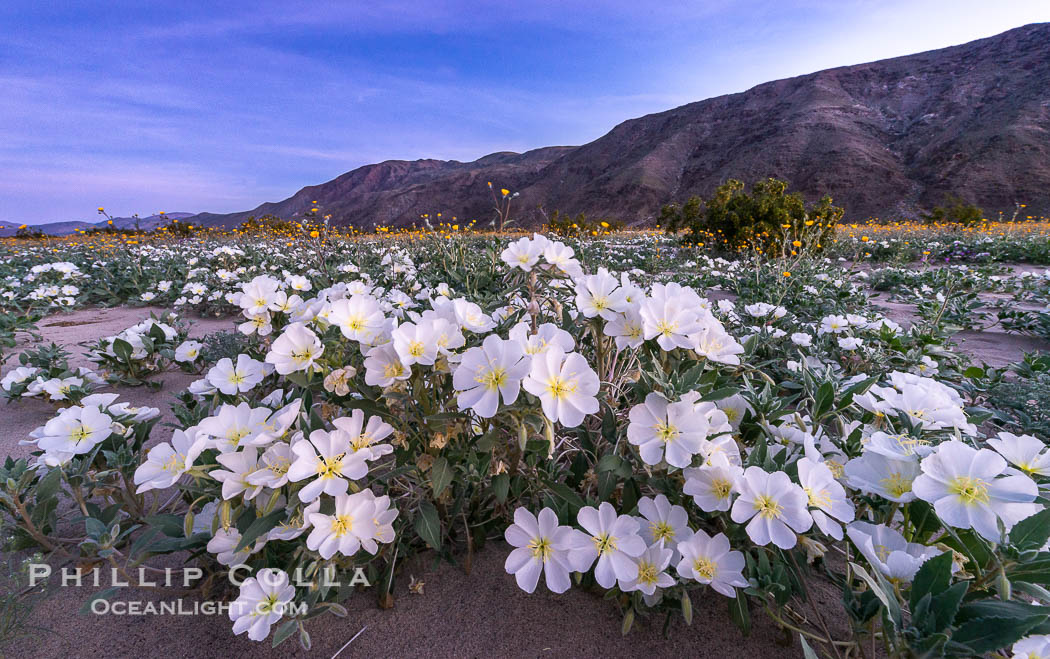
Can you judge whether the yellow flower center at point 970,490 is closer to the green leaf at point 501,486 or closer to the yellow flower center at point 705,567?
the yellow flower center at point 705,567

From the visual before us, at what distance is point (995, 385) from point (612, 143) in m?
80.7

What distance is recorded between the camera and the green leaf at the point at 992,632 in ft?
2.14

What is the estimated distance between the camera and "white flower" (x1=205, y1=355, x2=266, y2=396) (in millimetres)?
1390

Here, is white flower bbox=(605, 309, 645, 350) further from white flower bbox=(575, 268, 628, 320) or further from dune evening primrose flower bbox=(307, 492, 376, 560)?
dune evening primrose flower bbox=(307, 492, 376, 560)

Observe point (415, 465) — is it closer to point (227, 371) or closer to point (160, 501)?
point (227, 371)

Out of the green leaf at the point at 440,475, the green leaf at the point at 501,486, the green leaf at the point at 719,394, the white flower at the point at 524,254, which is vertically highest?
the white flower at the point at 524,254

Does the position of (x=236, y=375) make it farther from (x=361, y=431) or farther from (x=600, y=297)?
(x=600, y=297)

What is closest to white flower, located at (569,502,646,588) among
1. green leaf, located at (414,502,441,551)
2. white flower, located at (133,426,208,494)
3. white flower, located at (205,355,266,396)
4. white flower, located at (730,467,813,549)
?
white flower, located at (730,467,813,549)

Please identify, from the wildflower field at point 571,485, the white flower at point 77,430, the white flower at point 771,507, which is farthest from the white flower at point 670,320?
the white flower at point 77,430

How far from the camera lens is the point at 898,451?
2.97ft

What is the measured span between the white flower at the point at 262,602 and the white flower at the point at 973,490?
132 cm

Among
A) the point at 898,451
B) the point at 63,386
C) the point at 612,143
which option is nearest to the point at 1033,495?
the point at 898,451

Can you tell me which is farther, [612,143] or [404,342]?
[612,143]

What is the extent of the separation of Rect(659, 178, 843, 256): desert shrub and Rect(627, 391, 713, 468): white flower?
7.31 meters
